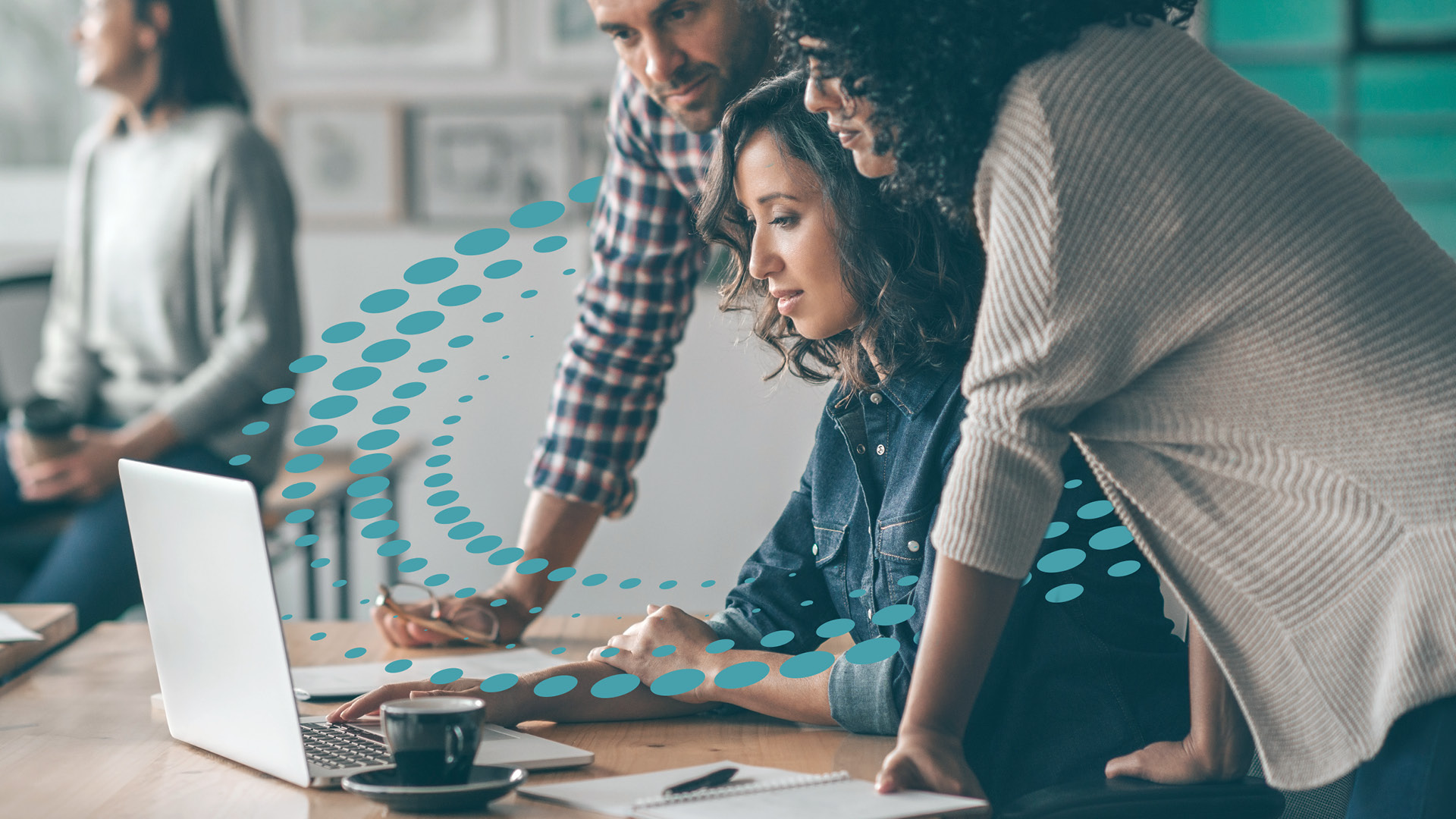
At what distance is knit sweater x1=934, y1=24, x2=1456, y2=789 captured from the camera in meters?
0.72

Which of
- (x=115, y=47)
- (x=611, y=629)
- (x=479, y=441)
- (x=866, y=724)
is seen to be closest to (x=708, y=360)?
(x=479, y=441)

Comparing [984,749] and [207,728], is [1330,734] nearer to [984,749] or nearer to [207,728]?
[984,749]

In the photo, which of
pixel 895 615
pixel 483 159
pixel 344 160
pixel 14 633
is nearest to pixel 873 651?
pixel 895 615

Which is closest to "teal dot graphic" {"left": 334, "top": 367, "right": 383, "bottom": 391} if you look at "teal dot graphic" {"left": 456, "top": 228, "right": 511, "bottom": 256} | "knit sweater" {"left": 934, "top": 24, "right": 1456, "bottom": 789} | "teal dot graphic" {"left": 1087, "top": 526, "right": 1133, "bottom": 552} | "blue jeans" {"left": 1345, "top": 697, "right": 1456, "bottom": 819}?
"teal dot graphic" {"left": 456, "top": 228, "right": 511, "bottom": 256}

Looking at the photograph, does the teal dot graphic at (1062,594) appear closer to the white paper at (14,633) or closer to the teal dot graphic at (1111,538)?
the teal dot graphic at (1111,538)

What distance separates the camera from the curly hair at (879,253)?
3.42ft

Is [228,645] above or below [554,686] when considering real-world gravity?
above

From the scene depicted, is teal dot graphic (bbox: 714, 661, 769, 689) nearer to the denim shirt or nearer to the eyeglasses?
the denim shirt

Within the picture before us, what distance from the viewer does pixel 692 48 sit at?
1.21m

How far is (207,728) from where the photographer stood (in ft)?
2.79

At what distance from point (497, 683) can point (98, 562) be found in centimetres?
123

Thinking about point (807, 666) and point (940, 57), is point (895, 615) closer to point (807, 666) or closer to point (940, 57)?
point (807, 666)

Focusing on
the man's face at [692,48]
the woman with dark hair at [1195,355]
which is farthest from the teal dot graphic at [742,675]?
the man's face at [692,48]

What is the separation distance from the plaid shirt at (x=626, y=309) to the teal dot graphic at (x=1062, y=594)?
594mm
